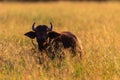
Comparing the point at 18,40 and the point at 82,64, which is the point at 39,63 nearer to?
the point at 82,64

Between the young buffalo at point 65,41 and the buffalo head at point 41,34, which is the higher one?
the buffalo head at point 41,34

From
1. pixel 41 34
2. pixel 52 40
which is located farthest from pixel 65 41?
pixel 41 34

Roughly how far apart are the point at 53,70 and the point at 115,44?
2.17 meters

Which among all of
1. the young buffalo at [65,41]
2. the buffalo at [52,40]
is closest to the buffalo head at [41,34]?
the buffalo at [52,40]

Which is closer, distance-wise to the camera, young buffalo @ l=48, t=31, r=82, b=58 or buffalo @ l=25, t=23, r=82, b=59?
buffalo @ l=25, t=23, r=82, b=59

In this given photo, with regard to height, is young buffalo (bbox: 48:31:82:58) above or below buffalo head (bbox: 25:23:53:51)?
below

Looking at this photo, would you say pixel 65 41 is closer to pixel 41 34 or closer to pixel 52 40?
pixel 52 40

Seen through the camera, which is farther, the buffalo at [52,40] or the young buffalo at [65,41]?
the young buffalo at [65,41]

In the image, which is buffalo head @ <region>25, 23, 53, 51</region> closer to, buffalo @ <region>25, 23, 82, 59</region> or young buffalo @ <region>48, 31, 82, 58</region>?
buffalo @ <region>25, 23, 82, 59</region>

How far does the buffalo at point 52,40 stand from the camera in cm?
921

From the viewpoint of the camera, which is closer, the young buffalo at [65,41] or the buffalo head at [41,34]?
the buffalo head at [41,34]

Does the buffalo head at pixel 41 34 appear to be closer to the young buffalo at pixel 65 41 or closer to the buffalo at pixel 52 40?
the buffalo at pixel 52 40

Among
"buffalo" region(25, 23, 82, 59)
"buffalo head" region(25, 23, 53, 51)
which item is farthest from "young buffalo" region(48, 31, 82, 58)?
"buffalo head" region(25, 23, 53, 51)

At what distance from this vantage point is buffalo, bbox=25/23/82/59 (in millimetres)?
9211
